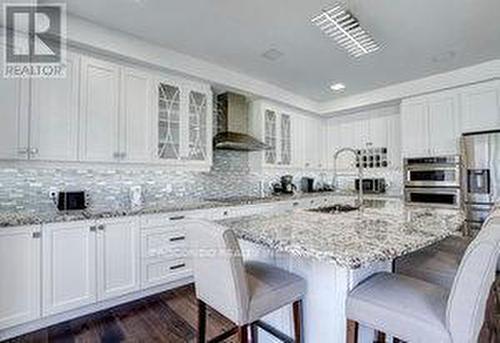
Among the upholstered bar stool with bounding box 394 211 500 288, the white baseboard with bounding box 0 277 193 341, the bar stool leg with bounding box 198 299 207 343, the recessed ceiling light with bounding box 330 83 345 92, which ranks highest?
the recessed ceiling light with bounding box 330 83 345 92

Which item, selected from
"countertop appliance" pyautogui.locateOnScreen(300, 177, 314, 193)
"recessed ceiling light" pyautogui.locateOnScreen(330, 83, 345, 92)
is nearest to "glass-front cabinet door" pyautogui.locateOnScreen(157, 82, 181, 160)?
"recessed ceiling light" pyautogui.locateOnScreen(330, 83, 345, 92)

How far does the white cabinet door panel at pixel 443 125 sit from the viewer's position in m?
3.75

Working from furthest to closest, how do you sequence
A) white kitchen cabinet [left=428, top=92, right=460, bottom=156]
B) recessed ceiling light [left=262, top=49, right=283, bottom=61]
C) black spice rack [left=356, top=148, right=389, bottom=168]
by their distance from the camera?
1. black spice rack [left=356, top=148, right=389, bottom=168]
2. white kitchen cabinet [left=428, top=92, right=460, bottom=156]
3. recessed ceiling light [left=262, top=49, right=283, bottom=61]

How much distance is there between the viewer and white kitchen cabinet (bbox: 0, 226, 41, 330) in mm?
2010

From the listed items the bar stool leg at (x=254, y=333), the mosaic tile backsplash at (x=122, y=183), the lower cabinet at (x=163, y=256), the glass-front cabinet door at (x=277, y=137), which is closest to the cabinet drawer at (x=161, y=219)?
the lower cabinet at (x=163, y=256)

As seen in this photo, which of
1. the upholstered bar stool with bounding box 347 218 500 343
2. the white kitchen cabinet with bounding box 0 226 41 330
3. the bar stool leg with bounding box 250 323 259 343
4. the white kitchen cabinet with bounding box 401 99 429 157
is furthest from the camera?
the white kitchen cabinet with bounding box 401 99 429 157

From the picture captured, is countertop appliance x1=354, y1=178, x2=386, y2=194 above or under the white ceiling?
under

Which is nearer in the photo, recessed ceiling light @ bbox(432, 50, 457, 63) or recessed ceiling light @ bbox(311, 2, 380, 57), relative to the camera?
recessed ceiling light @ bbox(311, 2, 380, 57)

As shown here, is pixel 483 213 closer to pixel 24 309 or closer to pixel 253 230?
pixel 253 230

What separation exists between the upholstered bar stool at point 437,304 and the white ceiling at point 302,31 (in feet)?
6.86

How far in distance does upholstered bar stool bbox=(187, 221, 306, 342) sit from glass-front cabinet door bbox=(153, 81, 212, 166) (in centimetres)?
191

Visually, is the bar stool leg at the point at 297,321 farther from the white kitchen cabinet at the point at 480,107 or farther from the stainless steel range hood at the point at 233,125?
the white kitchen cabinet at the point at 480,107

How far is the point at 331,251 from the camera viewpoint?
1159 millimetres
